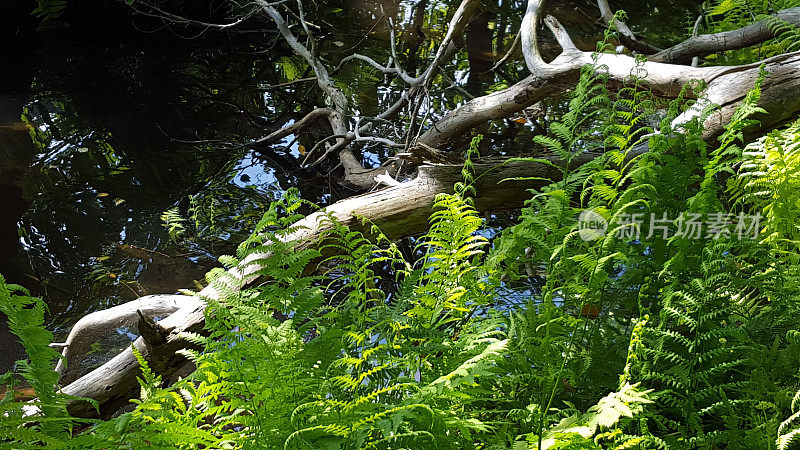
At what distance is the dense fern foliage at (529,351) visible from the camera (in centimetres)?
160

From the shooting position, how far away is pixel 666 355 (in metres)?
1.89

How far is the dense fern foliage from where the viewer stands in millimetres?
1603

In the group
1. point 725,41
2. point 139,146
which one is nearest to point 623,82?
point 725,41

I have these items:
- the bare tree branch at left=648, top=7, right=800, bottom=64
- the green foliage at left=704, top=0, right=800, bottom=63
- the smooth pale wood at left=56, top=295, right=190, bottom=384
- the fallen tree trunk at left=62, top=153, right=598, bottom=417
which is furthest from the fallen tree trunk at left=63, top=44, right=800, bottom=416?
the bare tree branch at left=648, top=7, right=800, bottom=64

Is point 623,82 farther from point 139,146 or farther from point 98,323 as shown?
point 139,146

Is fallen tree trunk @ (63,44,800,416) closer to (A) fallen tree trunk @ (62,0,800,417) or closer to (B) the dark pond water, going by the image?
(A) fallen tree trunk @ (62,0,800,417)

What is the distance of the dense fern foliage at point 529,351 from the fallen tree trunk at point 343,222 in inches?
39.4

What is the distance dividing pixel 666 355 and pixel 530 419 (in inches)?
17.6

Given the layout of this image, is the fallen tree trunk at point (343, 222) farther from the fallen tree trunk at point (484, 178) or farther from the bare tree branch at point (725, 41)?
the bare tree branch at point (725, 41)

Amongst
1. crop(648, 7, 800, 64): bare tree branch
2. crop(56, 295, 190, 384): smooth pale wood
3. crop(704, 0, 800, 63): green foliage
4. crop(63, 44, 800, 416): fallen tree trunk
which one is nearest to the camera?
crop(63, 44, 800, 416): fallen tree trunk

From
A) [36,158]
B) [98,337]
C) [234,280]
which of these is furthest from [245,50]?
[234,280]

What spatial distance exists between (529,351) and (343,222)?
70.8 inches

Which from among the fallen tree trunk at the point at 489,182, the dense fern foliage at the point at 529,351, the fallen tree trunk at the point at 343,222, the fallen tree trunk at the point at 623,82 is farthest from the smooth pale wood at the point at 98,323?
the dense fern foliage at the point at 529,351

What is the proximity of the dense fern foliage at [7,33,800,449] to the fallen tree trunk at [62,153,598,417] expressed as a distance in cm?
100
